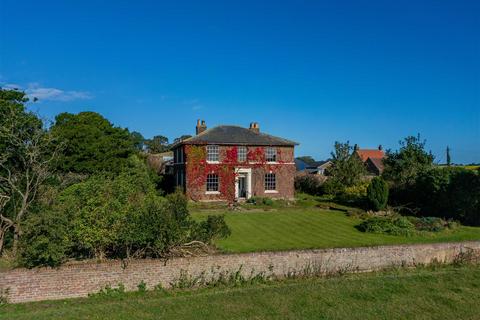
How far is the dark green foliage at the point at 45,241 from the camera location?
1158cm

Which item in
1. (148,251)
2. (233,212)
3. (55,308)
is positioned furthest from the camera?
(233,212)

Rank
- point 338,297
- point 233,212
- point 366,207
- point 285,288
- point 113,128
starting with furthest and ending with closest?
1. point 113,128
2. point 366,207
3. point 233,212
4. point 285,288
5. point 338,297

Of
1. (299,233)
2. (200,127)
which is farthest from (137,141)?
(299,233)

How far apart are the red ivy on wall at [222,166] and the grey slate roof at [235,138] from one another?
22.3 inches

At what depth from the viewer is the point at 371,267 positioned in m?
15.5

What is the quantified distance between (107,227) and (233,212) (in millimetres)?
16200

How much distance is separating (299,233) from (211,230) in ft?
24.2

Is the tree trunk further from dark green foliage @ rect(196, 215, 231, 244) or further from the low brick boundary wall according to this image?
dark green foliage @ rect(196, 215, 231, 244)

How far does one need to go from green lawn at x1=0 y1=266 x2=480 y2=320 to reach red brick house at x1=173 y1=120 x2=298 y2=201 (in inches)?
836

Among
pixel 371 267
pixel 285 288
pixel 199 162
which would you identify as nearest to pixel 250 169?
pixel 199 162

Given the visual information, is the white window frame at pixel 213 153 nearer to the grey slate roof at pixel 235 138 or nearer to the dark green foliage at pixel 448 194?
the grey slate roof at pixel 235 138

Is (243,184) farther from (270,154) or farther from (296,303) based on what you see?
(296,303)

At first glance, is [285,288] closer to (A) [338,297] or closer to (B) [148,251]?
(A) [338,297]

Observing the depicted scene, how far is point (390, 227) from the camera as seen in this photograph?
73.3 feet
